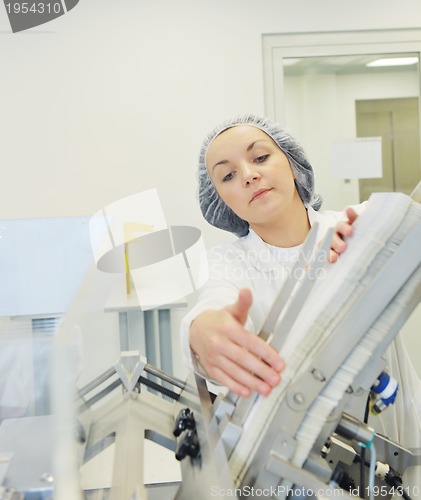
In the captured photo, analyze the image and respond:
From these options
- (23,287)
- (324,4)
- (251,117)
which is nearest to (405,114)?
(324,4)

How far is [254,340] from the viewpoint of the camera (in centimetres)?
54

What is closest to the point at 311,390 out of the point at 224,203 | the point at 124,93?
the point at 224,203

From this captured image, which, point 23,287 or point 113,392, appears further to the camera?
point 23,287

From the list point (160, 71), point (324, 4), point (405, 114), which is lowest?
point (405, 114)

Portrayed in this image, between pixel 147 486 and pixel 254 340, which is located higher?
pixel 254 340

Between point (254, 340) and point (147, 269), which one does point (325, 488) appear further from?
point (147, 269)

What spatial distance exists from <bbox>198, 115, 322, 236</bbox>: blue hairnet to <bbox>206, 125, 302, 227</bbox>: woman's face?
7cm

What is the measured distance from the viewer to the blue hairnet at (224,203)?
1.17 metres

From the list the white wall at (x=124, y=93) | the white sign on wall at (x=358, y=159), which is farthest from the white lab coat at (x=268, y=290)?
the white sign on wall at (x=358, y=159)

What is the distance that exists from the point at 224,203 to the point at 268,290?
0.81ft

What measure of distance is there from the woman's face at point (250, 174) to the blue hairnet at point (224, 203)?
7cm

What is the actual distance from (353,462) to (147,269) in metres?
1.80

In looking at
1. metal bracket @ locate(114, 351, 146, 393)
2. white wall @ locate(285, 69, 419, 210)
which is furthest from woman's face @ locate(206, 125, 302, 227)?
white wall @ locate(285, 69, 419, 210)

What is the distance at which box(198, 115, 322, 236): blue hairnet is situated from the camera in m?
1.17
